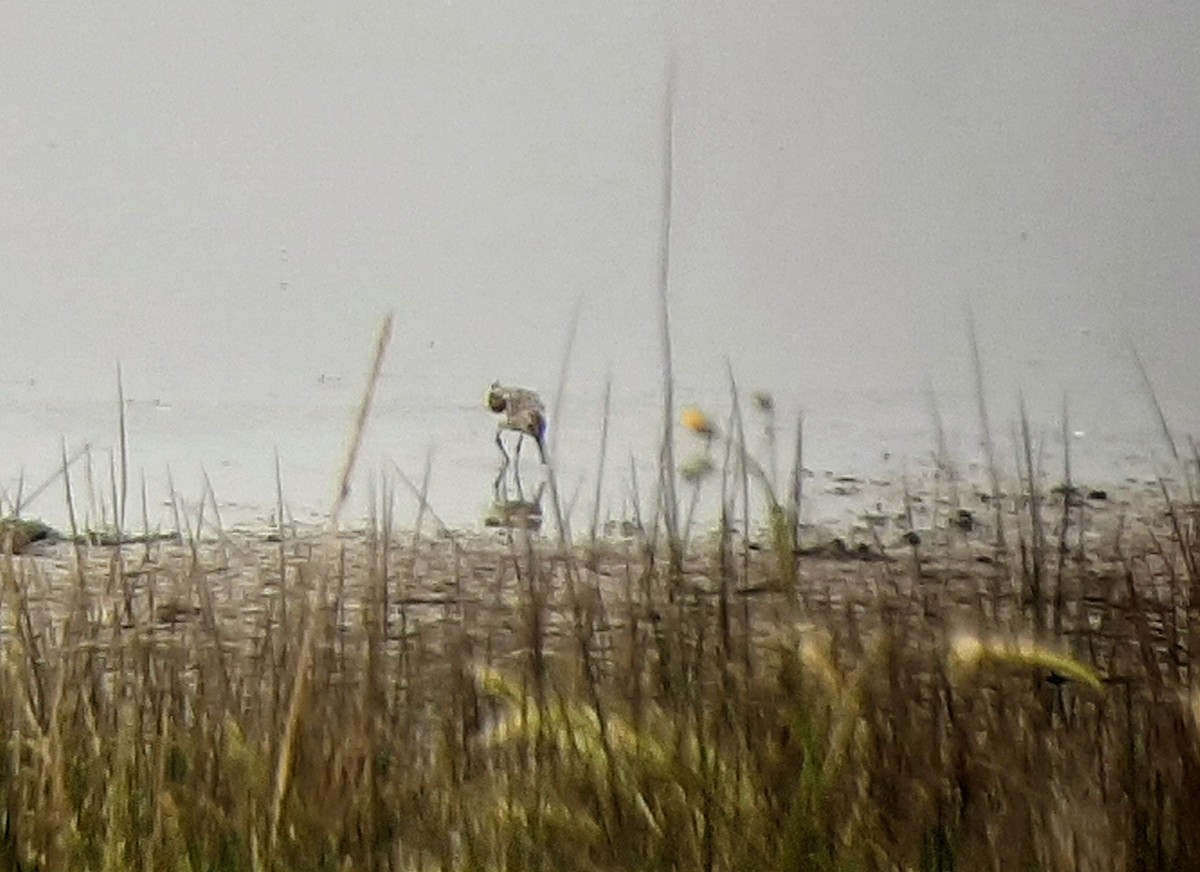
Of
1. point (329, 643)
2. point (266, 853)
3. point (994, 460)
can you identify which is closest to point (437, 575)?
point (329, 643)

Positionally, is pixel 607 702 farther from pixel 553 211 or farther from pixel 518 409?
pixel 553 211

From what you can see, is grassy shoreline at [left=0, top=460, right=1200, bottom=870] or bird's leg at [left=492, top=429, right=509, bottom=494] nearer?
grassy shoreline at [left=0, top=460, right=1200, bottom=870]

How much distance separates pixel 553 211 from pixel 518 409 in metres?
0.21

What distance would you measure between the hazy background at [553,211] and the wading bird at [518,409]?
2cm

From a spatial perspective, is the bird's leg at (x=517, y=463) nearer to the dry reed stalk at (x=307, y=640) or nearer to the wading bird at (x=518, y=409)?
the wading bird at (x=518, y=409)

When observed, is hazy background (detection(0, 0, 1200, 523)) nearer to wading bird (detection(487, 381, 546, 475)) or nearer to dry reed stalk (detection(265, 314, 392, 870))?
wading bird (detection(487, 381, 546, 475))

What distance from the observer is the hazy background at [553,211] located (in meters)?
A: 1.19

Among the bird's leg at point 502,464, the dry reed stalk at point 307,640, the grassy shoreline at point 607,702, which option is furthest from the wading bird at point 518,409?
the dry reed stalk at point 307,640

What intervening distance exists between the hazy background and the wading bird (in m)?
0.02

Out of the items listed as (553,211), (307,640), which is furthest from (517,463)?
(307,640)

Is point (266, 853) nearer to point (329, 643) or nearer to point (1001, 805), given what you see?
point (329, 643)

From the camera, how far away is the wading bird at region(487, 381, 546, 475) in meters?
1.15

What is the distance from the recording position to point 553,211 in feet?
4.04

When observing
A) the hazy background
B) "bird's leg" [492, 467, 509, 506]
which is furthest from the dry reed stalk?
the hazy background
